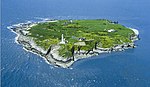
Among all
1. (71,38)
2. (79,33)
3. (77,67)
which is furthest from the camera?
(79,33)

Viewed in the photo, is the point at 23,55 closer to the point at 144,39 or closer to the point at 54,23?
the point at 54,23

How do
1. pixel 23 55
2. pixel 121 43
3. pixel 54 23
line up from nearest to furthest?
pixel 23 55 < pixel 121 43 < pixel 54 23

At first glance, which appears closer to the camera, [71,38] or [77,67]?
[77,67]

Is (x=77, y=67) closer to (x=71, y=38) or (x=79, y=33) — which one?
(x=71, y=38)

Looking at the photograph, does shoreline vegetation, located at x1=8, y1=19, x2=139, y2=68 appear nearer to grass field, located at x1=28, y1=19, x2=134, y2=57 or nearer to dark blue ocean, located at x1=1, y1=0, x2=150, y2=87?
grass field, located at x1=28, y1=19, x2=134, y2=57

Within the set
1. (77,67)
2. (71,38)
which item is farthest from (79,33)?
(77,67)

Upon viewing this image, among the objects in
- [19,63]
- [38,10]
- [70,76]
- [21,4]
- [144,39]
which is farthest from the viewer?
[21,4]

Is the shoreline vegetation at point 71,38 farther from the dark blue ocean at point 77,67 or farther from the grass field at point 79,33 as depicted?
the dark blue ocean at point 77,67

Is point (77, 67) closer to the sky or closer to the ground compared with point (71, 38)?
closer to the ground

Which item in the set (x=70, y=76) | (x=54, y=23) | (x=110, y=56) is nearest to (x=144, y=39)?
(x=110, y=56)
